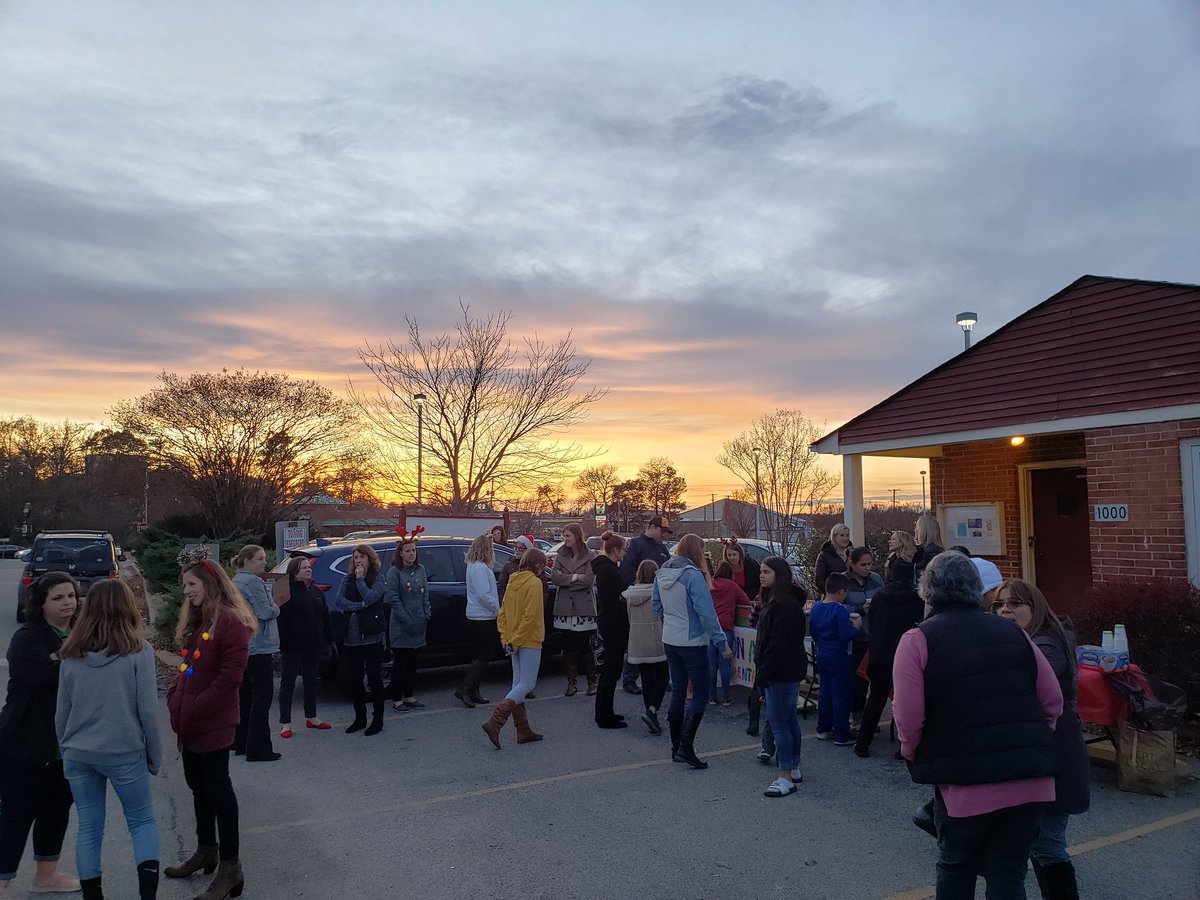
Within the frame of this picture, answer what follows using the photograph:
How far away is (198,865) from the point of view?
4715 millimetres

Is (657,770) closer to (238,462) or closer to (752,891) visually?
A: (752,891)

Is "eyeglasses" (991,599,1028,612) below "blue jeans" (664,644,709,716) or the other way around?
the other way around

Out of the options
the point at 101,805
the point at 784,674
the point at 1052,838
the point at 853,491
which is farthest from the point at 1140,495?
the point at 101,805

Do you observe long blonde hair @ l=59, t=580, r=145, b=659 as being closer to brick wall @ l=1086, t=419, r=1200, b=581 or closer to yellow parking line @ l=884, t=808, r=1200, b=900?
yellow parking line @ l=884, t=808, r=1200, b=900

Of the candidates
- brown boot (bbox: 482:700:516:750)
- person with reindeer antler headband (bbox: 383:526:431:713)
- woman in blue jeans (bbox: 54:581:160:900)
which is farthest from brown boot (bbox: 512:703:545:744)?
woman in blue jeans (bbox: 54:581:160:900)

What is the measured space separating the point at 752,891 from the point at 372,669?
15.0ft

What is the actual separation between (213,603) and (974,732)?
3.74m

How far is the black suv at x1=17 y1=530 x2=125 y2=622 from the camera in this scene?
1802cm

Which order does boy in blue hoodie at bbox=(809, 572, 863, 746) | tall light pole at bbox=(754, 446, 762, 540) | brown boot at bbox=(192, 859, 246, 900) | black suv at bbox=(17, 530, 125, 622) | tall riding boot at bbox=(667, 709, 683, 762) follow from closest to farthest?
1. brown boot at bbox=(192, 859, 246, 900)
2. tall riding boot at bbox=(667, 709, 683, 762)
3. boy in blue hoodie at bbox=(809, 572, 863, 746)
4. black suv at bbox=(17, 530, 125, 622)
5. tall light pole at bbox=(754, 446, 762, 540)

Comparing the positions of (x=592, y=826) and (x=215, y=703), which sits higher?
(x=215, y=703)

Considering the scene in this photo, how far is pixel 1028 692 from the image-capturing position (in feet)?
10.6

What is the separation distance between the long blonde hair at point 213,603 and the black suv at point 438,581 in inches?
168

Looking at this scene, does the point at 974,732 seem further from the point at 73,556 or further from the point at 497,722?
the point at 73,556

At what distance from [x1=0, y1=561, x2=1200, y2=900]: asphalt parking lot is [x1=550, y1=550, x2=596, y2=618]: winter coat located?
169 cm
